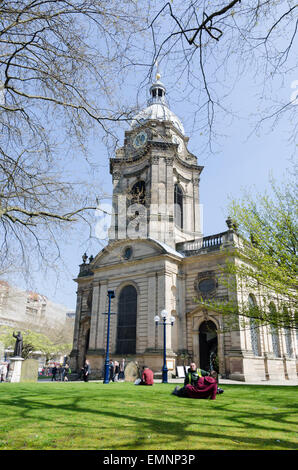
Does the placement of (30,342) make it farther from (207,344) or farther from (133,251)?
(207,344)

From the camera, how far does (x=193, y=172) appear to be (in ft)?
128

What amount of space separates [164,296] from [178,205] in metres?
12.5

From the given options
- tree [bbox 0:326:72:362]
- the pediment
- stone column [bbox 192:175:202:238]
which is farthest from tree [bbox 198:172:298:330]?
tree [bbox 0:326:72:362]

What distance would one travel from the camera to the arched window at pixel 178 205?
116ft

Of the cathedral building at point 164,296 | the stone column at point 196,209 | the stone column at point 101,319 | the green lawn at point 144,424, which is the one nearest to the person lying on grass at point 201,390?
the green lawn at point 144,424

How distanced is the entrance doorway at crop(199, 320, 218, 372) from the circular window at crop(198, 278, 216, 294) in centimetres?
243

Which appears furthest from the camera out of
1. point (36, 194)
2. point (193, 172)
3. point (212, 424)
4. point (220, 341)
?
point (193, 172)

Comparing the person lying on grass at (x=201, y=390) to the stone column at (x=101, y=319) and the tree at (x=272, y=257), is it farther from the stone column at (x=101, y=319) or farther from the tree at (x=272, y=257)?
the stone column at (x=101, y=319)

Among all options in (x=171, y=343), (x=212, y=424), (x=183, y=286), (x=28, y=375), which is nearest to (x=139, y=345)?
(x=171, y=343)

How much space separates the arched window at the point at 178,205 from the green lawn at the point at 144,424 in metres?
25.9

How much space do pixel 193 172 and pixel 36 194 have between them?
3070 cm

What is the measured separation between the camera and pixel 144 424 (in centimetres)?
669
